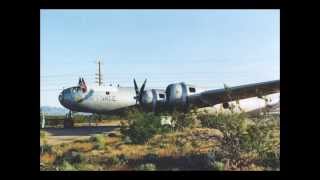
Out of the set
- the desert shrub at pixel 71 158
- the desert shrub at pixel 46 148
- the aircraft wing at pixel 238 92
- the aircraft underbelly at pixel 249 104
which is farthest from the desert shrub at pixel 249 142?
the desert shrub at pixel 46 148

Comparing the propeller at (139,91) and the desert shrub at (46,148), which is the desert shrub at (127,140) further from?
the desert shrub at (46,148)

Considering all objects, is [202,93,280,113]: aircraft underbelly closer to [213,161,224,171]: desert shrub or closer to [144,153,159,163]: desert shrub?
[213,161,224,171]: desert shrub

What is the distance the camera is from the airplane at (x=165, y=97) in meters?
5.77

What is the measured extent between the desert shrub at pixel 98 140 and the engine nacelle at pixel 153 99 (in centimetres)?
58

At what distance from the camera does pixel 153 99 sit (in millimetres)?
5938

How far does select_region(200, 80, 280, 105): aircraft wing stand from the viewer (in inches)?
225
